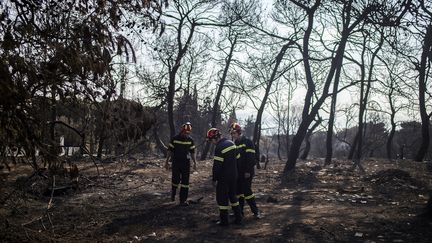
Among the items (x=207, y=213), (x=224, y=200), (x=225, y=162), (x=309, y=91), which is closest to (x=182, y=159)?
(x=207, y=213)

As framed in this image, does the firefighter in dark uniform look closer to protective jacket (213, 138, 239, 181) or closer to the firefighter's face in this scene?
protective jacket (213, 138, 239, 181)

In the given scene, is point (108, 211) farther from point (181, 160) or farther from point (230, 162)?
point (230, 162)

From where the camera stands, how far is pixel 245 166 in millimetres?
8094

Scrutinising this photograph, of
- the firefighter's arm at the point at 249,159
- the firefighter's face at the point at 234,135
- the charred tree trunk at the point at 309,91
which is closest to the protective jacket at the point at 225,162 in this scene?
the firefighter's face at the point at 234,135

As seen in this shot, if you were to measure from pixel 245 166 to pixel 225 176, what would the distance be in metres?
0.69

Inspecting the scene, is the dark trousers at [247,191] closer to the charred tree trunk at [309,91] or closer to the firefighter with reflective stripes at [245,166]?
the firefighter with reflective stripes at [245,166]

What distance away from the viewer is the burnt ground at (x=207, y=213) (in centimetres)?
651

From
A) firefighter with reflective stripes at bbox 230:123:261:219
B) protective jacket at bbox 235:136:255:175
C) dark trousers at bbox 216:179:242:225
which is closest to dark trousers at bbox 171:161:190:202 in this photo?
firefighter with reflective stripes at bbox 230:123:261:219

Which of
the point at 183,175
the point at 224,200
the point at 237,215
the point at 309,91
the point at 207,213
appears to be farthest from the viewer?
the point at 309,91

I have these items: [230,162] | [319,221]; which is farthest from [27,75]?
[319,221]

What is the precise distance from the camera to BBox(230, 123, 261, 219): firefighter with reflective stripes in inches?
318

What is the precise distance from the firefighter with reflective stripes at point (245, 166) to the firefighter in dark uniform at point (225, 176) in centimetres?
41

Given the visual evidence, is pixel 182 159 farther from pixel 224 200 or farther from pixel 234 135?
pixel 224 200

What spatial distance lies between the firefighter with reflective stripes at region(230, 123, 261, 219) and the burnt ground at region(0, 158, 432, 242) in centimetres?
41
